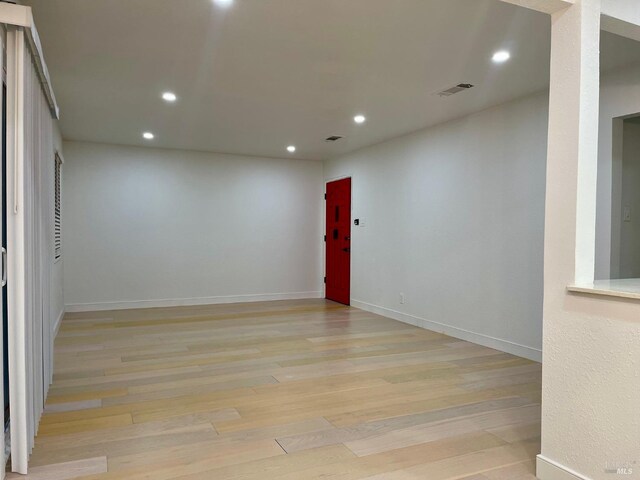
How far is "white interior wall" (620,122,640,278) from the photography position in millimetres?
3729

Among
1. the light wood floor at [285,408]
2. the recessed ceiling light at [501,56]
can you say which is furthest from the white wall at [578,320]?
the recessed ceiling light at [501,56]

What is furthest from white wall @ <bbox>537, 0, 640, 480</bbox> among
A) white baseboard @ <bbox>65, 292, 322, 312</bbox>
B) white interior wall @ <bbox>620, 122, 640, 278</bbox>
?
white baseboard @ <bbox>65, 292, 322, 312</bbox>

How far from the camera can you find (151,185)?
22.6 feet

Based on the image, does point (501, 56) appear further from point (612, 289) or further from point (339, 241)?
point (339, 241)

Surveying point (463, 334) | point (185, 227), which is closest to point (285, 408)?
point (463, 334)

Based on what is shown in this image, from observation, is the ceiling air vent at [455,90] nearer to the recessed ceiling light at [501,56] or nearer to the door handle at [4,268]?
the recessed ceiling light at [501,56]

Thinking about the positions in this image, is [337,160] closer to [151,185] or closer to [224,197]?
[224,197]

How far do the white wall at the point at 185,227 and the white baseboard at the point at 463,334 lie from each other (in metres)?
1.89

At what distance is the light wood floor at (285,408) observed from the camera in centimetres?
229

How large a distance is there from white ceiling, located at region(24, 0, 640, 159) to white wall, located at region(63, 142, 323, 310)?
139 cm

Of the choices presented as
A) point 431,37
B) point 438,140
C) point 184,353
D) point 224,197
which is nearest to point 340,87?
point 431,37

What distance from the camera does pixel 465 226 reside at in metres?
4.95

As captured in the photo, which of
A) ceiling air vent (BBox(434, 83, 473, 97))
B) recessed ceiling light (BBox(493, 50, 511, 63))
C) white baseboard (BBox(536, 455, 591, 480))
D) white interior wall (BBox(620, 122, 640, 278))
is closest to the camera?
white baseboard (BBox(536, 455, 591, 480))

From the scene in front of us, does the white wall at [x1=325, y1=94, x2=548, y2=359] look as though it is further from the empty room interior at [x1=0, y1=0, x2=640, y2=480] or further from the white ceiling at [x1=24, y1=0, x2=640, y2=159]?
the white ceiling at [x1=24, y1=0, x2=640, y2=159]
